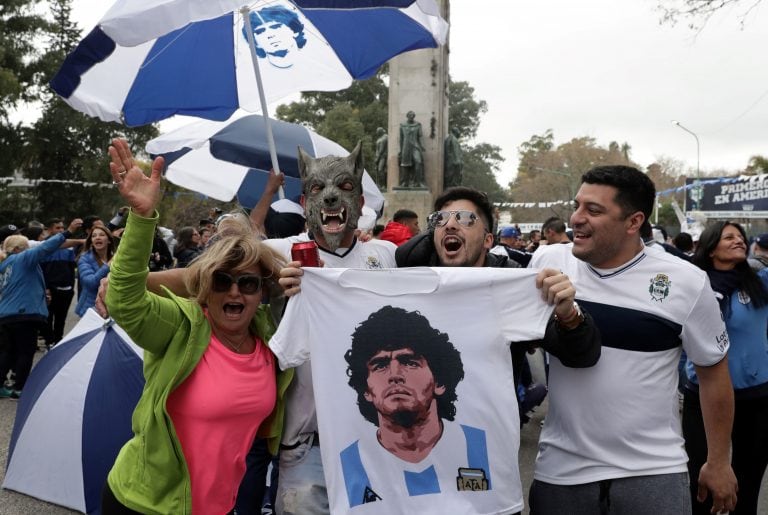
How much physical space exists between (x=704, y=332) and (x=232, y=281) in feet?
6.37

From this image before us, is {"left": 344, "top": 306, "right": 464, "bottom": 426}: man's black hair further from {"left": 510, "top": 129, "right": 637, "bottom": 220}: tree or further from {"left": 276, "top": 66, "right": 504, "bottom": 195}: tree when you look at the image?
{"left": 510, "top": 129, "right": 637, "bottom": 220}: tree

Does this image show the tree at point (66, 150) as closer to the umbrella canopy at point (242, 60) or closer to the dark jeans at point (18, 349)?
the dark jeans at point (18, 349)

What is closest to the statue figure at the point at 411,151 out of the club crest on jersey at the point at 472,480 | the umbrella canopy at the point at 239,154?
the umbrella canopy at the point at 239,154

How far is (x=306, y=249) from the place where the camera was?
288 centimetres

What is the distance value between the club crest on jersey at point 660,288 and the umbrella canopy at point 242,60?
97.4 inches

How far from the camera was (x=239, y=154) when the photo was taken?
7164mm

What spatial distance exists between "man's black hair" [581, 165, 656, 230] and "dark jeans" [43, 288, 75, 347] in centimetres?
975

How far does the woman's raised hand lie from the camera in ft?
8.45

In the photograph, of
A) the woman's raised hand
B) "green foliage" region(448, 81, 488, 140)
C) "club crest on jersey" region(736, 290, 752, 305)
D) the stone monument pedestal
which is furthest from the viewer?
"green foliage" region(448, 81, 488, 140)

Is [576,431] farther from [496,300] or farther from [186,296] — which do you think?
[186,296]

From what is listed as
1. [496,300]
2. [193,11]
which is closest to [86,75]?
[193,11]

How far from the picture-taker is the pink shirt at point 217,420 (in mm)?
2760

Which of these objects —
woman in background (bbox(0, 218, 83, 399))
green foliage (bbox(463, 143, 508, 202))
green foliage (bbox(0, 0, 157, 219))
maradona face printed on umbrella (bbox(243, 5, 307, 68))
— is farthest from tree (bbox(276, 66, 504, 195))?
maradona face printed on umbrella (bbox(243, 5, 307, 68))

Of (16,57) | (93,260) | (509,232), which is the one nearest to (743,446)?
(93,260)
